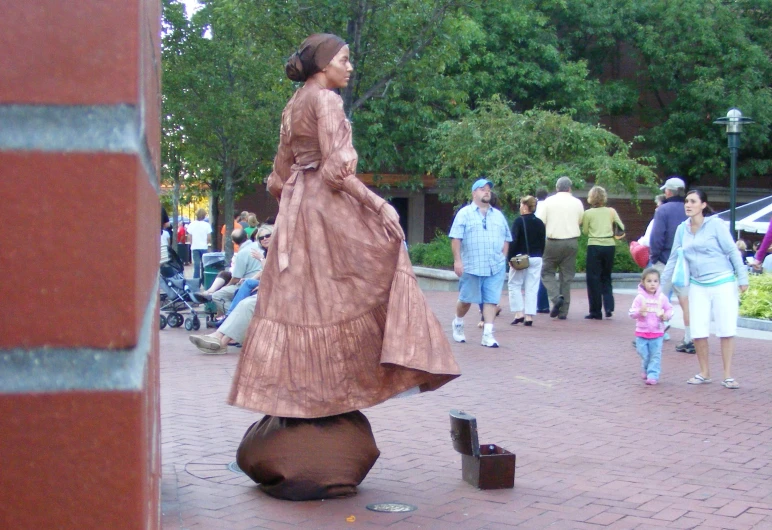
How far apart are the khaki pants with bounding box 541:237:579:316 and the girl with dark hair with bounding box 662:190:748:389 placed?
5596 millimetres

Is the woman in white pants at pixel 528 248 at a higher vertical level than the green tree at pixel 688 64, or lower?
lower

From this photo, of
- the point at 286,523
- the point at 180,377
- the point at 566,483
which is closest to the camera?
the point at 286,523

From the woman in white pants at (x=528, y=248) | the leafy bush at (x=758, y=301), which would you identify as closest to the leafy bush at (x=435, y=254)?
the woman in white pants at (x=528, y=248)

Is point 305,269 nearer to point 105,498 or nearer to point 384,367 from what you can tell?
point 384,367

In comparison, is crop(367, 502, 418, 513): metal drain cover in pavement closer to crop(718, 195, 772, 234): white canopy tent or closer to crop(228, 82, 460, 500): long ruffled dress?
crop(228, 82, 460, 500): long ruffled dress

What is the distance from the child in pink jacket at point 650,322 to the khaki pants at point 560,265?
541 centimetres

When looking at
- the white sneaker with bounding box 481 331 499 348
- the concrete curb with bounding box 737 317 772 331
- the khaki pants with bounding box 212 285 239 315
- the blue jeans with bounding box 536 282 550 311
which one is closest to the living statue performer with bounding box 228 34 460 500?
the white sneaker with bounding box 481 331 499 348

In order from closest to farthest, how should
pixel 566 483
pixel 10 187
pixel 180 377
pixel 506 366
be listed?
pixel 10 187 < pixel 566 483 < pixel 180 377 < pixel 506 366

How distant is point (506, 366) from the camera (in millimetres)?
9930

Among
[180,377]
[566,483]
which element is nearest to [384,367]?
[566,483]

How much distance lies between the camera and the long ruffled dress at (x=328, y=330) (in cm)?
438

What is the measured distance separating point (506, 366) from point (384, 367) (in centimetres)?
564

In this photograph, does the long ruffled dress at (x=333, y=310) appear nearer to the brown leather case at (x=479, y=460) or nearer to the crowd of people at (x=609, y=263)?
the brown leather case at (x=479, y=460)

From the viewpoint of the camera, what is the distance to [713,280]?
852 cm
